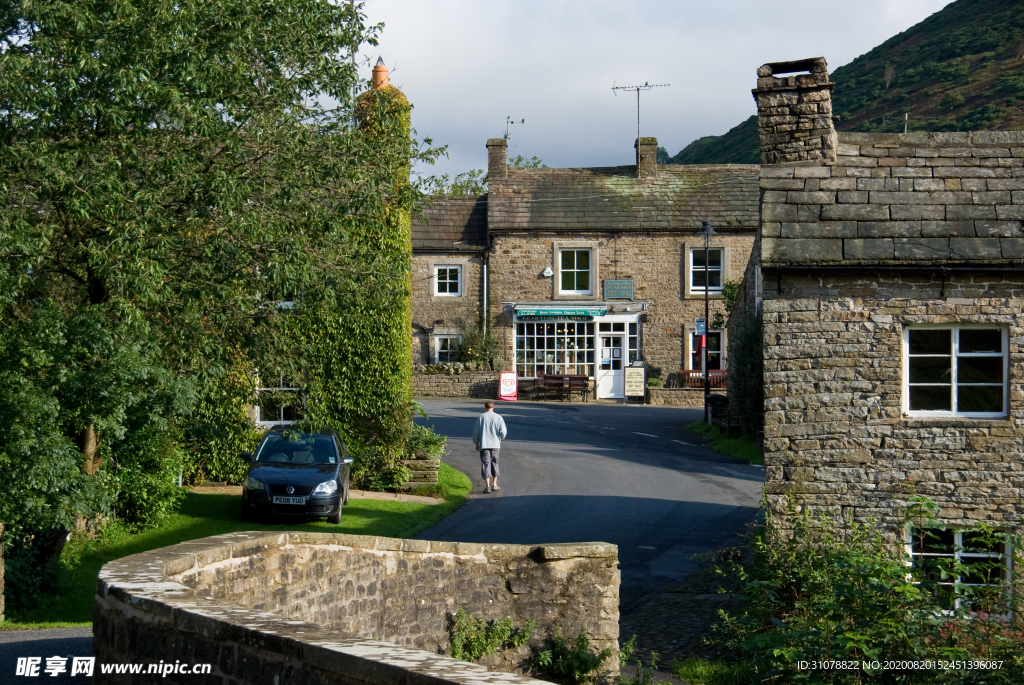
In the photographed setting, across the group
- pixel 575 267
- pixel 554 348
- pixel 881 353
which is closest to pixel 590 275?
pixel 575 267

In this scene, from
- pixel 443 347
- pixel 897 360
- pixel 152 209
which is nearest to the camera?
pixel 152 209

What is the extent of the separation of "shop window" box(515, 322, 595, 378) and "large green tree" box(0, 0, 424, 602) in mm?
24244

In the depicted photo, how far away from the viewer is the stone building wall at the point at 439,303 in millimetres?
37688

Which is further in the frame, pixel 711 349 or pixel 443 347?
pixel 443 347

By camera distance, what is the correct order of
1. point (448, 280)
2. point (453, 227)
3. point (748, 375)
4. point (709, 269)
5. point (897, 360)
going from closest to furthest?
point (897, 360) → point (748, 375) → point (709, 269) → point (448, 280) → point (453, 227)

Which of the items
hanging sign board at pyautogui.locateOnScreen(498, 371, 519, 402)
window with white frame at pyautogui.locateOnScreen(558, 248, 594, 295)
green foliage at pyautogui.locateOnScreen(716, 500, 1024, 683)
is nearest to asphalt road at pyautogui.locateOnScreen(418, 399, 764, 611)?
hanging sign board at pyautogui.locateOnScreen(498, 371, 519, 402)

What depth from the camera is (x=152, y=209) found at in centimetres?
1070

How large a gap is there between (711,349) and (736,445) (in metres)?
13.1

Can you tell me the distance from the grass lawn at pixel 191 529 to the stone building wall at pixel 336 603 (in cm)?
413

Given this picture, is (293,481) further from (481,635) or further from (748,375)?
(748,375)

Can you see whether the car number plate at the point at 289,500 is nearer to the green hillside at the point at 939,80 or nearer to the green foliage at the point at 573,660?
the green foliage at the point at 573,660

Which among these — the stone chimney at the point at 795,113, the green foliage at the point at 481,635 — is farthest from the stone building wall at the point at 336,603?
the stone chimney at the point at 795,113

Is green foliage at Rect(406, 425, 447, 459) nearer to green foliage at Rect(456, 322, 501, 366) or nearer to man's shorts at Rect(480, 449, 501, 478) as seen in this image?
man's shorts at Rect(480, 449, 501, 478)

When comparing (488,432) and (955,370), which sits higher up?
(955,370)
